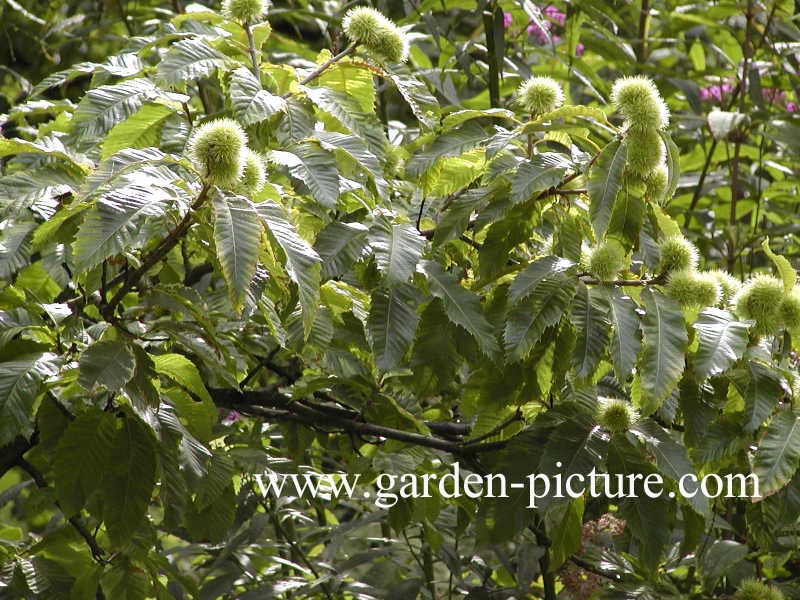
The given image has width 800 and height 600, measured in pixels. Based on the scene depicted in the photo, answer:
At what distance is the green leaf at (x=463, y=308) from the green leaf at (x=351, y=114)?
8.2 inches

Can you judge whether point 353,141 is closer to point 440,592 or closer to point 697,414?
point 697,414

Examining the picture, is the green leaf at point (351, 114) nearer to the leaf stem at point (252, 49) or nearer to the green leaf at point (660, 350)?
the leaf stem at point (252, 49)

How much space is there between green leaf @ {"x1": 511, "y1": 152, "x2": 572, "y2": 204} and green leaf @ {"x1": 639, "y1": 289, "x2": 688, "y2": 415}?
20 centimetres

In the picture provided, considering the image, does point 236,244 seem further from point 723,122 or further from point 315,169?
point 723,122

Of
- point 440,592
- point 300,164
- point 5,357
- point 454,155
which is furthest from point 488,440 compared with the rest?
point 440,592

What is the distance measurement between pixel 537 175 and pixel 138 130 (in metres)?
0.58

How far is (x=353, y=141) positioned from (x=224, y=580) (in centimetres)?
110

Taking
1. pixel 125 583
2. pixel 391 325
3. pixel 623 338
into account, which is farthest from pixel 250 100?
pixel 125 583

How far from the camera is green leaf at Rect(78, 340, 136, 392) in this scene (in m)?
1.20

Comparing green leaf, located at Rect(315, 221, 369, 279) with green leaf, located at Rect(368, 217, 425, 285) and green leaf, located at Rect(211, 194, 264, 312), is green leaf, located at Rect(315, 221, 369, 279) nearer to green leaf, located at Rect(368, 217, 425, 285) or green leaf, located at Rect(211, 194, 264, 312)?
green leaf, located at Rect(368, 217, 425, 285)

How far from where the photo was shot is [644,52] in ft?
10.2

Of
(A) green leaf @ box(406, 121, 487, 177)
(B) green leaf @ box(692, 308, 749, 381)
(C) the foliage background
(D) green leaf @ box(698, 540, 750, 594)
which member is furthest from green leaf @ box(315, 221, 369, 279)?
(D) green leaf @ box(698, 540, 750, 594)

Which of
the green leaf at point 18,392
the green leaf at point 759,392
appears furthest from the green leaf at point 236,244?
the green leaf at point 759,392

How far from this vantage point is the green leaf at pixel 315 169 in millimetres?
1319
